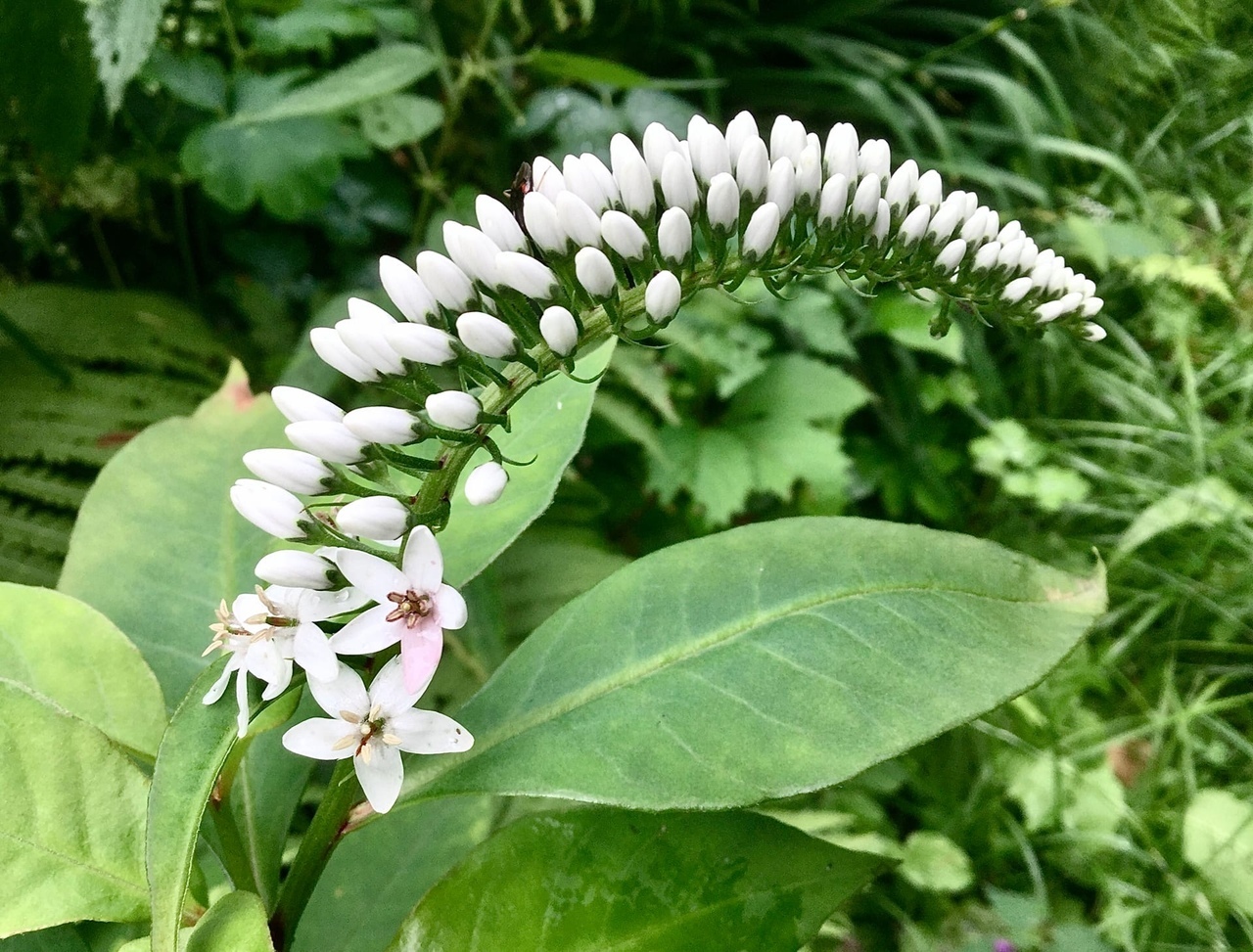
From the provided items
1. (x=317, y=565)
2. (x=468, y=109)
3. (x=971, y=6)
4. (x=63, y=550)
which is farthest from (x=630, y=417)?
(x=971, y=6)

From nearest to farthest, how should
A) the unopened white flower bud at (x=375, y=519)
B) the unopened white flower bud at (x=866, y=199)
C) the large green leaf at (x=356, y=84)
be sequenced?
1. the unopened white flower bud at (x=375, y=519)
2. the unopened white flower bud at (x=866, y=199)
3. the large green leaf at (x=356, y=84)

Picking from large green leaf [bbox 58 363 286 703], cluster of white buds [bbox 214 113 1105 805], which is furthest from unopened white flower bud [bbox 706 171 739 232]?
large green leaf [bbox 58 363 286 703]

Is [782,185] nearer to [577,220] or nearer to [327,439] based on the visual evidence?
[577,220]

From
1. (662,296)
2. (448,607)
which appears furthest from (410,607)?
(662,296)

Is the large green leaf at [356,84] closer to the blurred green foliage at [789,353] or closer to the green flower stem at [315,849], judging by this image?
the blurred green foliage at [789,353]

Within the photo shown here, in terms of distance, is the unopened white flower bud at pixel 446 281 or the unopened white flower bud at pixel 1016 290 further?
the unopened white flower bud at pixel 1016 290

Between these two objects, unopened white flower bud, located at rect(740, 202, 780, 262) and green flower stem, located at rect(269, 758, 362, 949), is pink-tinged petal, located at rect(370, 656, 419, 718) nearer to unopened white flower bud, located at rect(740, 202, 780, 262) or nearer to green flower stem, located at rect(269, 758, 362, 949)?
green flower stem, located at rect(269, 758, 362, 949)

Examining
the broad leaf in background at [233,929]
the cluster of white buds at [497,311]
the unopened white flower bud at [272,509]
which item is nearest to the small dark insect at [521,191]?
the cluster of white buds at [497,311]
